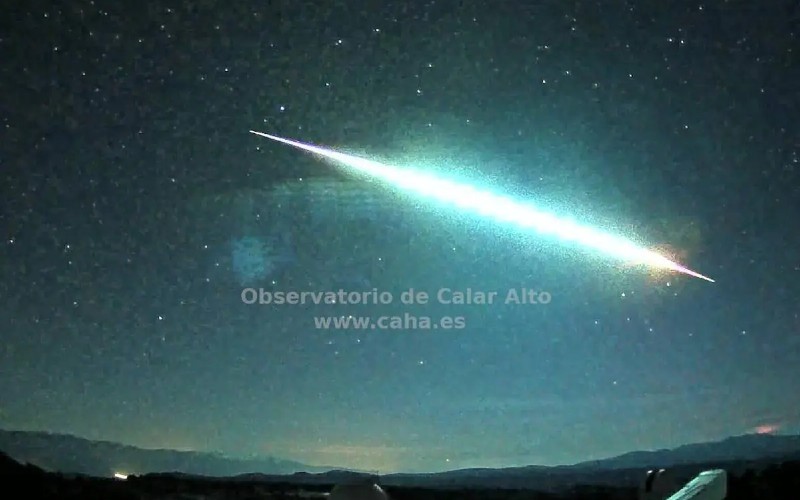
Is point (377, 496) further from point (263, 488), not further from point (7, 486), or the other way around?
point (7, 486)

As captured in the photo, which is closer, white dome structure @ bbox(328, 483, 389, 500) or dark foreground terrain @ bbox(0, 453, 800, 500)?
white dome structure @ bbox(328, 483, 389, 500)

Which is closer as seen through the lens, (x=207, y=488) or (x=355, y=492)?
(x=355, y=492)

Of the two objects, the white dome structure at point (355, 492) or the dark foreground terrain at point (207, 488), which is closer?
the white dome structure at point (355, 492)
